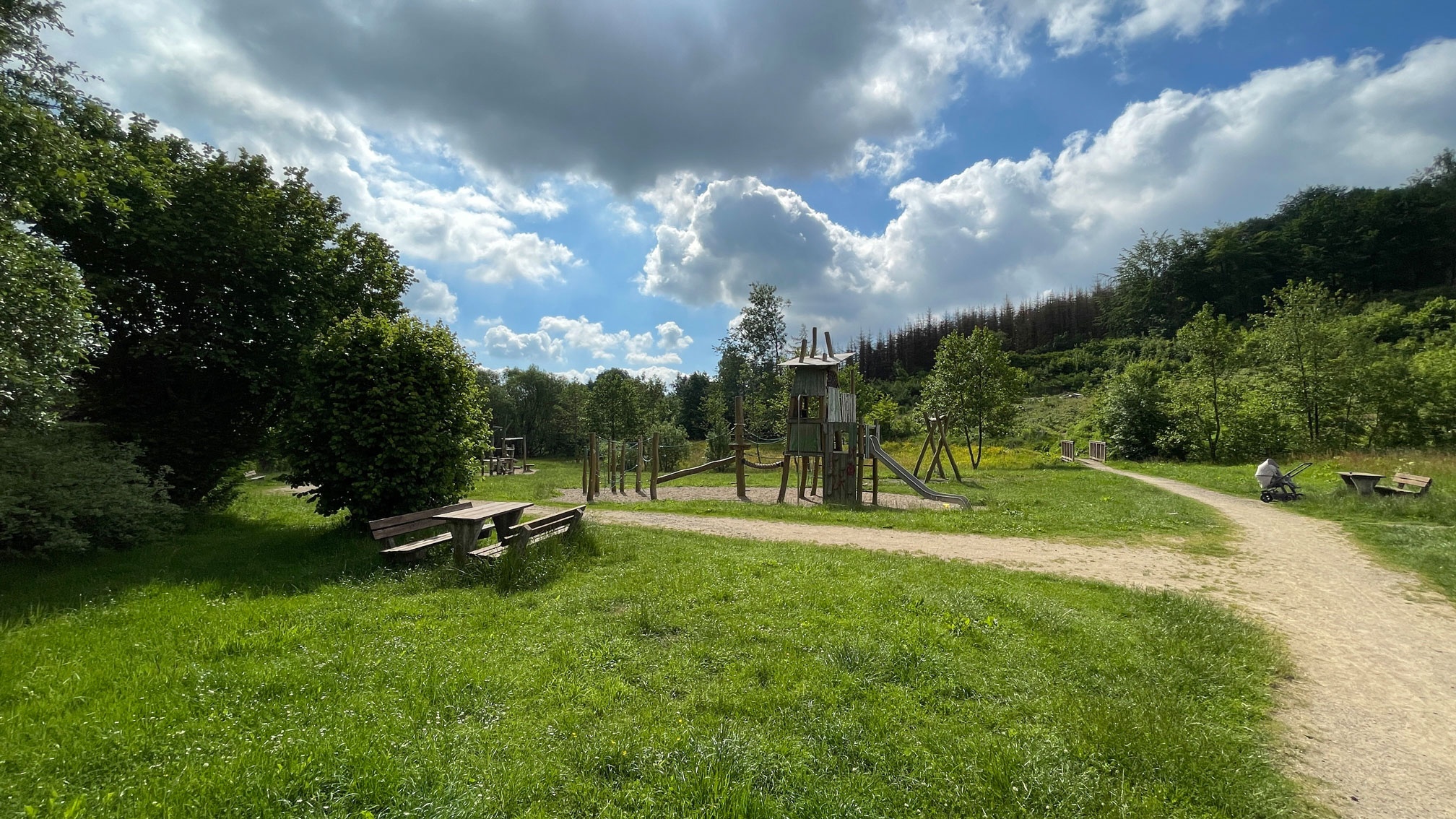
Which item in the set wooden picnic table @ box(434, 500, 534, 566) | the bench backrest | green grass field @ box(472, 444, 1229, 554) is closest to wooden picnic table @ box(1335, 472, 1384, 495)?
green grass field @ box(472, 444, 1229, 554)

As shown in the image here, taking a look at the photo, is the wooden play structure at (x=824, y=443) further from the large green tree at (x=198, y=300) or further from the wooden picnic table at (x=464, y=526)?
the wooden picnic table at (x=464, y=526)

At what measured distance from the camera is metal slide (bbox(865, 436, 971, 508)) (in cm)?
1557

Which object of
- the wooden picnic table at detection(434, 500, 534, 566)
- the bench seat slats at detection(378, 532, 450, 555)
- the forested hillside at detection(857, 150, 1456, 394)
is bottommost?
the bench seat slats at detection(378, 532, 450, 555)

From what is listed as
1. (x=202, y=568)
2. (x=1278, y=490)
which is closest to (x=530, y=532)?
(x=202, y=568)

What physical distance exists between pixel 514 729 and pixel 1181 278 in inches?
3172

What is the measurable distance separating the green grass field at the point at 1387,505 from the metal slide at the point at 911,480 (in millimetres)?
7316

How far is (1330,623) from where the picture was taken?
6.30 m

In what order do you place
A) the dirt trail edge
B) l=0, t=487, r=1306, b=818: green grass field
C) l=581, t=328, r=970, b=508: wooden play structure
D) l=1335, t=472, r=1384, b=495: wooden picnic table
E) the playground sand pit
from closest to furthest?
l=0, t=487, r=1306, b=818: green grass field < the dirt trail edge < l=1335, t=472, r=1384, b=495: wooden picnic table < l=581, t=328, r=970, b=508: wooden play structure < the playground sand pit

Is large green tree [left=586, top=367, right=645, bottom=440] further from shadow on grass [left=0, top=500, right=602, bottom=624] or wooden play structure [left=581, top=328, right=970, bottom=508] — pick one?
shadow on grass [left=0, top=500, right=602, bottom=624]

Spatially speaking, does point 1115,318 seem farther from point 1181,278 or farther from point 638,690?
point 638,690

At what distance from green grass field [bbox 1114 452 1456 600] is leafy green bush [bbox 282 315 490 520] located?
46.2ft

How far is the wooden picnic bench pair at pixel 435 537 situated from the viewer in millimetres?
7398

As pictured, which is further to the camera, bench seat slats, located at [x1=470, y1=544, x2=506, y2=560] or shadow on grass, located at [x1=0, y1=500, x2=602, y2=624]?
bench seat slats, located at [x1=470, y1=544, x2=506, y2=560]

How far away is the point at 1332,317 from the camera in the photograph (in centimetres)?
2583
